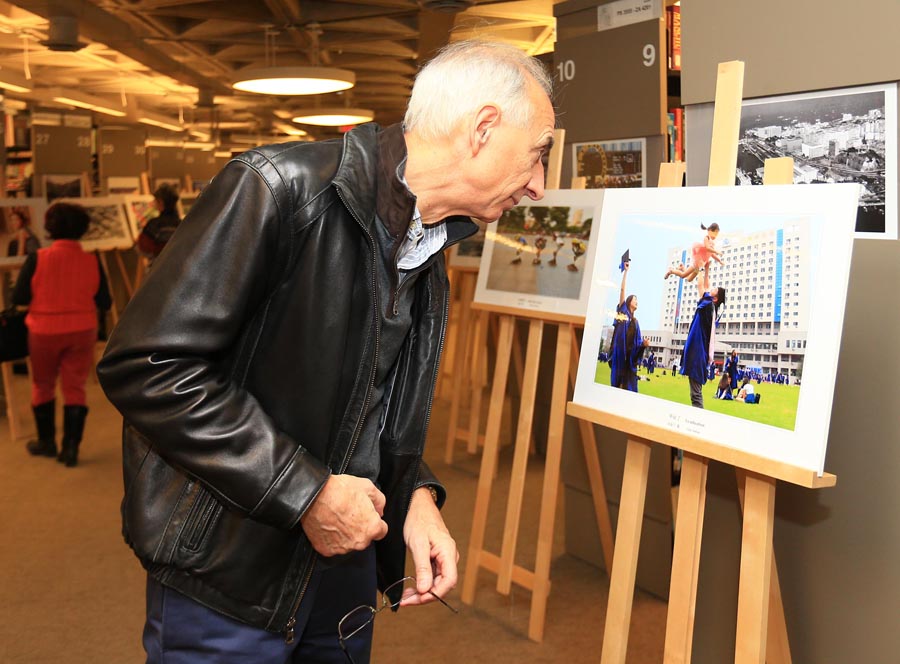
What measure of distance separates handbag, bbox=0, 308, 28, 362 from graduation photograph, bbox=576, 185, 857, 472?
433 cm

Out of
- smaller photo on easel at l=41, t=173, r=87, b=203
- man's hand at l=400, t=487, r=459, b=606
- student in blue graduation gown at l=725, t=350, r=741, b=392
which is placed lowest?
man's hand at l=400, t=487, r=459, b=606

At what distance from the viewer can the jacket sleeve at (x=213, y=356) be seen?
1.18 meters

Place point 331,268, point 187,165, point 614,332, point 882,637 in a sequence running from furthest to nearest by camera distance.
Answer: point 187,165, point 614,332, point 882,637, point 331,268

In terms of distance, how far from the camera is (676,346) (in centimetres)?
194

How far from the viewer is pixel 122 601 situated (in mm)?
3418

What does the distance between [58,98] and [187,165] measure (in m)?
4.32

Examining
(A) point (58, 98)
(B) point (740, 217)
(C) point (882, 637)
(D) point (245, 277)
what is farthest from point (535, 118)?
(A) point (58, 98)

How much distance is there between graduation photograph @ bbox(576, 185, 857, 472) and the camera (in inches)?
65.0

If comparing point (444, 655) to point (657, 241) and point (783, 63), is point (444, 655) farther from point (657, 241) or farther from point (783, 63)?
point (783, 63)

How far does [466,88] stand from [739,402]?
0.87 metres

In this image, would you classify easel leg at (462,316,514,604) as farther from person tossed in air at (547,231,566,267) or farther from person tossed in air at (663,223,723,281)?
person tossed in air at (663,223,723,281)

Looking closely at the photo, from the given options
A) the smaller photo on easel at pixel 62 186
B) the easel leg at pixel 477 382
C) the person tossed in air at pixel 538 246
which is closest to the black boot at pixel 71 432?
the easel leg at pixel 477 382

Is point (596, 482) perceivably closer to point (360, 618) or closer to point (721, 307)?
point (721, 307)

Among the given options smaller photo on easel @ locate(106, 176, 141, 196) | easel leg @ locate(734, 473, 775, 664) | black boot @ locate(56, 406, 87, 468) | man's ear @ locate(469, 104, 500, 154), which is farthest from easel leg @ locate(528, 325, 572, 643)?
smaller photo on easel @ locate(106, 176, 141, 196)
